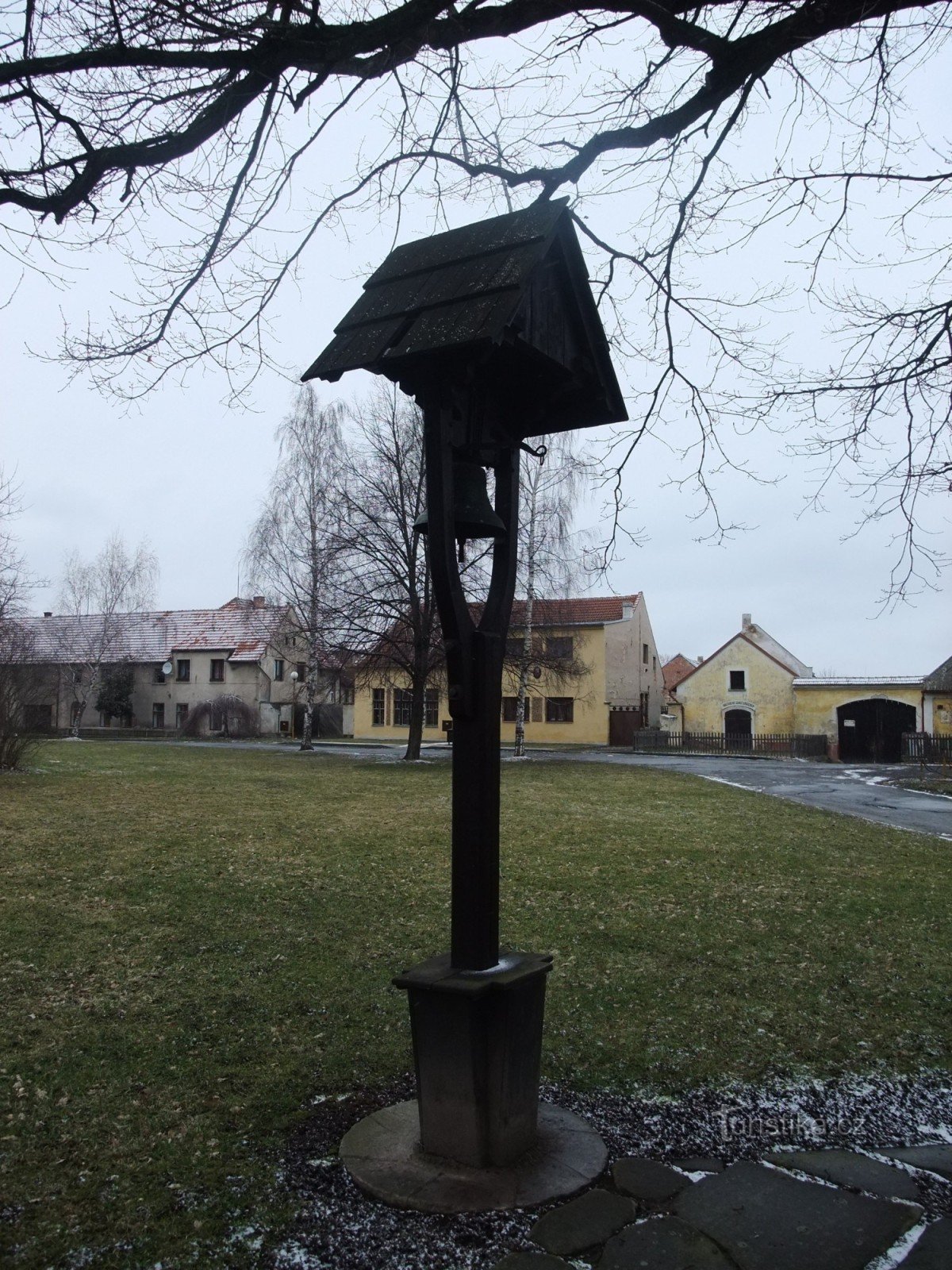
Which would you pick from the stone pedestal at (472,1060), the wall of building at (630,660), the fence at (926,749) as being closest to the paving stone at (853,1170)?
the stone pedestal at (472,1060)

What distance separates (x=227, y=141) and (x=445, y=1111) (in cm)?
504

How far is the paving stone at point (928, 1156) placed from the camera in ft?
11.7

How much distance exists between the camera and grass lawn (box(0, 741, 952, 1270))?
3.61m

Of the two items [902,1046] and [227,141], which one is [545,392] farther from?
[902,1046]

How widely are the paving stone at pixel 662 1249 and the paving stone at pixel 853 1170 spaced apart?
2.44 feet

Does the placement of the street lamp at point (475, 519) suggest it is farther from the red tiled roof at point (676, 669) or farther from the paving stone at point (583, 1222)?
the red tiled roof at point (676, 669)

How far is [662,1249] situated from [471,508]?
2.80m

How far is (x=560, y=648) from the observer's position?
33.6 m

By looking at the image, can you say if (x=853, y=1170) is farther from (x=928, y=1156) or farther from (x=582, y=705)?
(x=582, y=705)

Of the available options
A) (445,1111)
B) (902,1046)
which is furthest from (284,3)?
(902,1046)

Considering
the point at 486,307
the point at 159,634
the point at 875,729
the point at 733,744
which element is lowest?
the point at 733,744

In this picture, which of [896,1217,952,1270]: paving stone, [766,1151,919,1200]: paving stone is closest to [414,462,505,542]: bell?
[766,1151,919,1200]: paving stone

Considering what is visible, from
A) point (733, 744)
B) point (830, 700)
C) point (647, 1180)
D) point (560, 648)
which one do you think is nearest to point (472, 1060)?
point (647, 1180)

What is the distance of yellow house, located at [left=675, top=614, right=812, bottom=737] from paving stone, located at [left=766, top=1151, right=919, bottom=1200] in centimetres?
4251
